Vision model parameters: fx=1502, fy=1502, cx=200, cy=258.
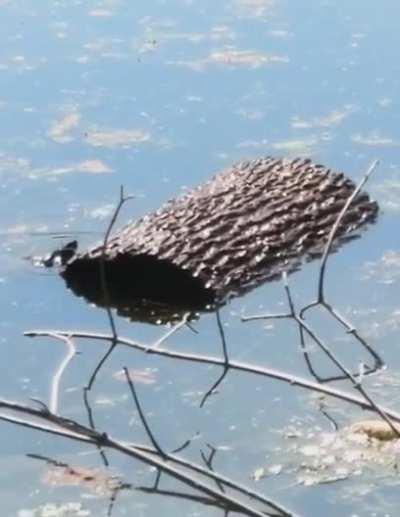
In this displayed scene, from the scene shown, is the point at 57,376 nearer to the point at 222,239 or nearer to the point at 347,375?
the point at 347,375

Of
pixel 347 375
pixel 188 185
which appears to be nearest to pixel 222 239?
pixel 188 185

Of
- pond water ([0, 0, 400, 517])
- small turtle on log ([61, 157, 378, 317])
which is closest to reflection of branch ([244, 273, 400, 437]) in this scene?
pond water ([0, 0, 400, 517])

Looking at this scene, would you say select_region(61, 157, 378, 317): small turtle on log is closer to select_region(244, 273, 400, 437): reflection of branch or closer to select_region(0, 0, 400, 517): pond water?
select_region(0, 0, 400, 517): pond water

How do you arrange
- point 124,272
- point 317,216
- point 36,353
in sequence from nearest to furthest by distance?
1. point 36,353
2. point 124,272
3. point 317,216

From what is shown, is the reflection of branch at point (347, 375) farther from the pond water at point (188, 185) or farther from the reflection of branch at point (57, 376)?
the pond water at point (188, 185)

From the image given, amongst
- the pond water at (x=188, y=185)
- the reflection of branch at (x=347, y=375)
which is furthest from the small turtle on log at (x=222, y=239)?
the reflection of branch at (x=347, y=375)

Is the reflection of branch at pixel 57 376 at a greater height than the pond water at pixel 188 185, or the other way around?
the reflection of branch at pixel 57 376

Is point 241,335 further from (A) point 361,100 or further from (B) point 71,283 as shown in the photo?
(A) point 361,100

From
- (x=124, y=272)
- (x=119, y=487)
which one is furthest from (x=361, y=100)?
(x=119, y=487)
